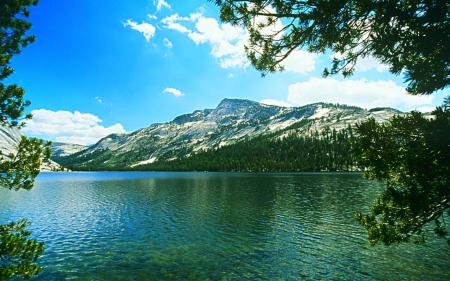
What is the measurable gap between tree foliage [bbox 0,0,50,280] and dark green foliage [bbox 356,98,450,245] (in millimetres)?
14681

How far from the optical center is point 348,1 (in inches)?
379

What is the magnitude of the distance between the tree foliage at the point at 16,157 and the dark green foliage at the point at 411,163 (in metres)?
14.7

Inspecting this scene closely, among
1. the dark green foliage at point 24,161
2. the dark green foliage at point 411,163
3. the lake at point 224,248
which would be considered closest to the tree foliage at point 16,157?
the dark green foliage at point 24,161

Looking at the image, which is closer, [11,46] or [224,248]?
[11,46]

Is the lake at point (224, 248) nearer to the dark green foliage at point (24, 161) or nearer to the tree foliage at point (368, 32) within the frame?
the dark green foliage at point (24, 161)

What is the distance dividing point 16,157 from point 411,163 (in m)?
17.1

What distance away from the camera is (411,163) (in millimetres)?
8750

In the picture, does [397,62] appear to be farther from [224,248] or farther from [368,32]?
[224,248]

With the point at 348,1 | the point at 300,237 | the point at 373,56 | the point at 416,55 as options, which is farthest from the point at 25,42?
the point at 300,237

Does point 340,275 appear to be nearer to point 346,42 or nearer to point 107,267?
point 346,42

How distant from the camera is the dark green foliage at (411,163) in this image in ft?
27.7

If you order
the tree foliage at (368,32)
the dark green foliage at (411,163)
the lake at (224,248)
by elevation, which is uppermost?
the tree foliage at (368,32)

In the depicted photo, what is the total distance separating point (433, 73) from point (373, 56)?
2.33m

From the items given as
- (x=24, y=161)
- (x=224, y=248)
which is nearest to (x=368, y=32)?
(x=24, y=161)
